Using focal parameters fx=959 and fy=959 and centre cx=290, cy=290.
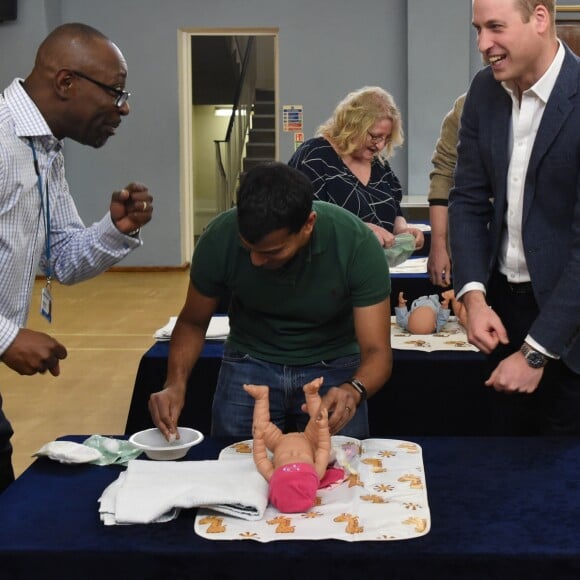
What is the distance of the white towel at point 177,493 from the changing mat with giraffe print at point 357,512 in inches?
0.9

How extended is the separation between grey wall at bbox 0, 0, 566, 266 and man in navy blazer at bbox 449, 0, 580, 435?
271 inches

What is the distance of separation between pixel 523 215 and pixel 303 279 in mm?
494

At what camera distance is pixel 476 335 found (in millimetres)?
1876

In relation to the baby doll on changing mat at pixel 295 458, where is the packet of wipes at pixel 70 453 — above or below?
below

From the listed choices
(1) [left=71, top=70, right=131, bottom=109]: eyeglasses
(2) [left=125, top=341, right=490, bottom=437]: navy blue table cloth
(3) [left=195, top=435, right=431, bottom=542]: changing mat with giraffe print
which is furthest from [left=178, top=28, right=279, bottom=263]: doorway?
(3) [left=195, top=435, right=431, bottom=542]: changing mat with giraffe print

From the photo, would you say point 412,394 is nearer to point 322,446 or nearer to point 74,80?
point 322,446

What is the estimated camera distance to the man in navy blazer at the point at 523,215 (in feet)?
5.89

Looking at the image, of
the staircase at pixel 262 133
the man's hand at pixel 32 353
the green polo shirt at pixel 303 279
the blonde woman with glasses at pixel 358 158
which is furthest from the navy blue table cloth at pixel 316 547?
the staircase at pixel 262 133

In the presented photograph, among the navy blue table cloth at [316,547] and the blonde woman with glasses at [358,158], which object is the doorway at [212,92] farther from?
the navy blue table cloth at [316,547]

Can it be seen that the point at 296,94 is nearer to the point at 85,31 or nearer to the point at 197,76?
the point at 197,76

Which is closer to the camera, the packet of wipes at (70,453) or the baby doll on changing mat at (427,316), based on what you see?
the packet of wipes at (70,453)

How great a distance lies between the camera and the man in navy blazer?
5.89ft

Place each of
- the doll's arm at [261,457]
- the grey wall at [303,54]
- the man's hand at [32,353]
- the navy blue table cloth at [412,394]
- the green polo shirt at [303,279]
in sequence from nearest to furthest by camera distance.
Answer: the doll's arm at [261,457], the man's hand at [32,353], the green polo shirt at [303,279], the navy blue table cloth at [412,394], the grey wall at [303,54]

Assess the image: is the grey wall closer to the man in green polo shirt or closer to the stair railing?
the stair railing
